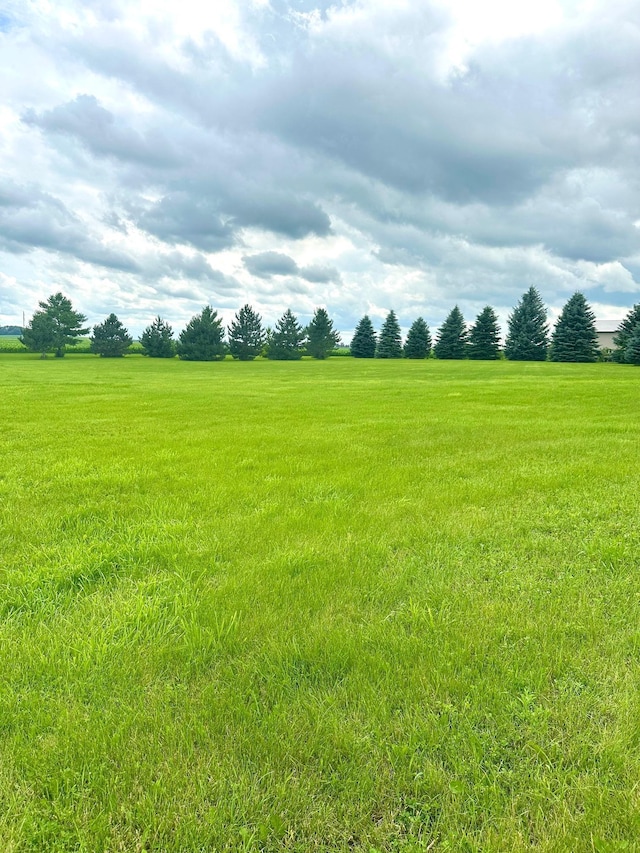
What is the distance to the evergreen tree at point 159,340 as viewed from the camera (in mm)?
73438

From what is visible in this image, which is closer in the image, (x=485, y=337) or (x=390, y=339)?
(x=485, y=337)

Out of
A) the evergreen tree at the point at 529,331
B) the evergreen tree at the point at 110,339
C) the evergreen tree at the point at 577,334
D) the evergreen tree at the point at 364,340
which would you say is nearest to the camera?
the evergreen tree at the point at 577,334

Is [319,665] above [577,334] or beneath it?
beneath

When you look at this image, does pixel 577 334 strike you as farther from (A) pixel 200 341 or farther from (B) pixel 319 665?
(B) pixel 319 665

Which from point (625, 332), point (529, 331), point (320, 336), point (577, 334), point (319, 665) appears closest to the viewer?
point (319, 665)

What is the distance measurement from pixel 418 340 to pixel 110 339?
4896cm

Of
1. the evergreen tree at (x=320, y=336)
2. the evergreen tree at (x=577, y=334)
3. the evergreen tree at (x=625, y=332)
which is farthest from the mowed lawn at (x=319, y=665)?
the evergreen tree at (x=320, y=336)

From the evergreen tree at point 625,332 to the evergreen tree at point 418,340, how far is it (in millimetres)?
25733

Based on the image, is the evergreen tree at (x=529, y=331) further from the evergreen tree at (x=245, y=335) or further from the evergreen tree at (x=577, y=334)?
the evergreen tree at (x=245, y=335)

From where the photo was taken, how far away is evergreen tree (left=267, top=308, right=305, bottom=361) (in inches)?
2879

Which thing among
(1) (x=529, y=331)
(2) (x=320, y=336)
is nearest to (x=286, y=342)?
(2) (x=320, y=336)

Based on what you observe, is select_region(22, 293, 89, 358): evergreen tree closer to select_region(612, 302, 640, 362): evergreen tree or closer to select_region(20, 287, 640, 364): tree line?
select_region(20, 287, 640, 364): tree line

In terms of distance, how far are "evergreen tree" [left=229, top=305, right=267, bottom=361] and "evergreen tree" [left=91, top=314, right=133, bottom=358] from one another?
686 inches

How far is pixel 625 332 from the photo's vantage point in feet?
167
